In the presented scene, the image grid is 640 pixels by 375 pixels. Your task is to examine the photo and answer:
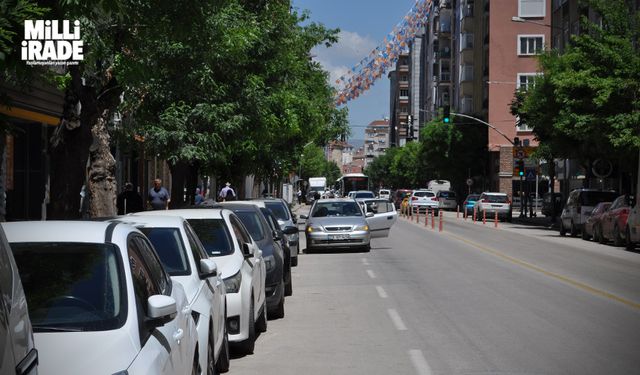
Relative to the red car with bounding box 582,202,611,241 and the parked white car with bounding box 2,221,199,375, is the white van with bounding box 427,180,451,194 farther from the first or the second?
the parked white car with bounding box 2,221,199,375

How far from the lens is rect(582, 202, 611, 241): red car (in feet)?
111

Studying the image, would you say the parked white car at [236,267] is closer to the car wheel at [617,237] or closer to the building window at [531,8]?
the car wheel at [617,237]

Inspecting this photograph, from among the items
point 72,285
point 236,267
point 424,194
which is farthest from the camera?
point 424,194

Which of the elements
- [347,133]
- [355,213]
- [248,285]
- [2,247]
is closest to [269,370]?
[248,285]

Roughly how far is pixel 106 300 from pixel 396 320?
26.1 feet

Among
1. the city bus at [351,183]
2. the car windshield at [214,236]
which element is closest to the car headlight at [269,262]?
the car windshield at [214,236]

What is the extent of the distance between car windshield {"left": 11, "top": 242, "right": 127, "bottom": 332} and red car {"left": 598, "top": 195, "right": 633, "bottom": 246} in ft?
87.7

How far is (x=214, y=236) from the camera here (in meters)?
11.1

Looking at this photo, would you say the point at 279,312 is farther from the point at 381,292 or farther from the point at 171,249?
the point at 171,249

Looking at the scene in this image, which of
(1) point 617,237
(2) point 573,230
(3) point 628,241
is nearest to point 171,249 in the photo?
(3) point 628,241

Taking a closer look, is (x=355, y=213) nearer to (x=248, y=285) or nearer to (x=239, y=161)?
(x=239, y=161)

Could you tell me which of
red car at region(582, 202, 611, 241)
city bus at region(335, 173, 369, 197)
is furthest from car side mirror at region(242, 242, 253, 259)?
city bus at region(335, 173, 369, 197)

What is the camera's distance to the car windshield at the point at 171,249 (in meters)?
8.56

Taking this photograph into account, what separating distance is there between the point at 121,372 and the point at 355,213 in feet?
77.7
